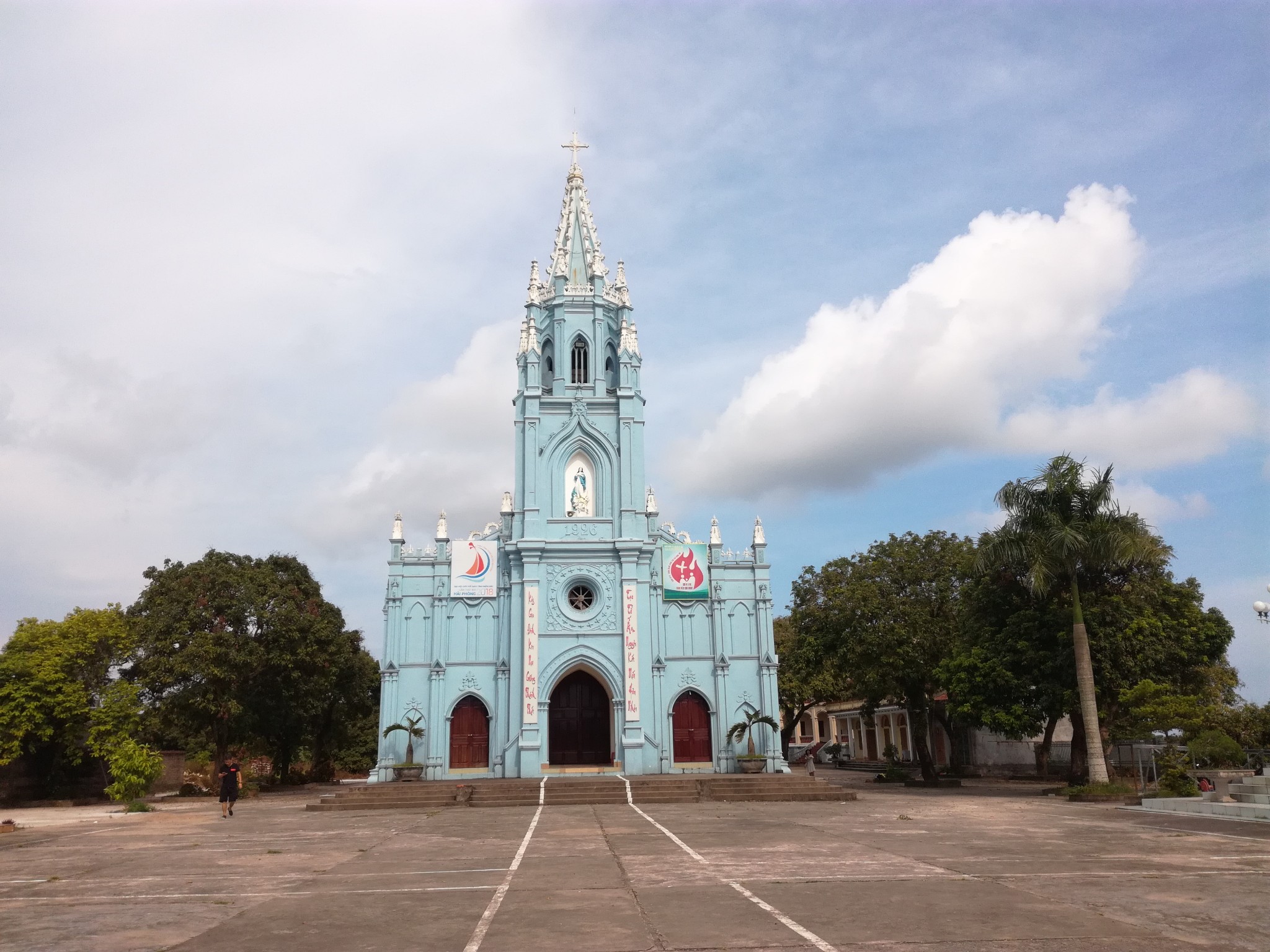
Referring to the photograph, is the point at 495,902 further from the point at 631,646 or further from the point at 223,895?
the point at 631,646

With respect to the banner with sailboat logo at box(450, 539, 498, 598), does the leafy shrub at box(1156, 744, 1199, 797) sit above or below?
below

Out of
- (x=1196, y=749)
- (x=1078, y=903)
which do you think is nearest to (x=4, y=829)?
(x=1078, y=903)

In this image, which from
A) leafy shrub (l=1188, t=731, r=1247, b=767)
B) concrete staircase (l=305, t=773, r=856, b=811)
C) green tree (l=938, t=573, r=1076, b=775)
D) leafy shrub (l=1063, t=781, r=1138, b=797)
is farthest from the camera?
green tree (l=938, t=573, r=1076, b=775)

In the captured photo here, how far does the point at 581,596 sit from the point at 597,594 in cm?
59

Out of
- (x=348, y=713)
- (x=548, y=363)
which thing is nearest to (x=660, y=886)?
(x=548, y=363)

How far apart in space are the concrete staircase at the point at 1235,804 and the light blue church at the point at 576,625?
44.9 ft

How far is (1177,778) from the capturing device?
21.7 m

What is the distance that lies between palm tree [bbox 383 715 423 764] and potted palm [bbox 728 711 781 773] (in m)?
10.6

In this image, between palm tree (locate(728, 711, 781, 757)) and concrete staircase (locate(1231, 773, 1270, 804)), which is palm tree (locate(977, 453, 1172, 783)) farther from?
palm tree (locate(728, 711, 781, 757))

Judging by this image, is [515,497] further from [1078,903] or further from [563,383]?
[1078,903]

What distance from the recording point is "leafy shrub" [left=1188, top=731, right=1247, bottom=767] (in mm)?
21125

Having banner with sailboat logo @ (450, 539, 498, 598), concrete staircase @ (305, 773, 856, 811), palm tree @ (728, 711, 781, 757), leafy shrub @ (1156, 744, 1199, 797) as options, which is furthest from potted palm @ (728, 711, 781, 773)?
leafy shrub @ (1156, 744, 1199, 797)

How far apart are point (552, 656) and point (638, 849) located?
1946 centimetres

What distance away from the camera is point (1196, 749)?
2141 cm
